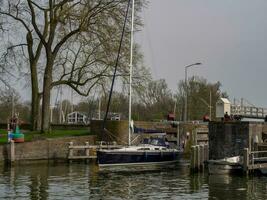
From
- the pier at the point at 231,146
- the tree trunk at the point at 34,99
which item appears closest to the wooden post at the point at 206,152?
the pier at the point at 231,146

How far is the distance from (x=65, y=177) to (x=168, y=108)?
226 feet

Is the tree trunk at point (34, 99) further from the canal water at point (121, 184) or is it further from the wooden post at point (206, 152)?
the wooden post at point (206, 152)

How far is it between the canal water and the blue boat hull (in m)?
0.63

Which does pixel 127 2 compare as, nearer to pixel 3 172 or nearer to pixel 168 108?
pixel 3 172

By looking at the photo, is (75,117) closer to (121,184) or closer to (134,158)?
(134,158)

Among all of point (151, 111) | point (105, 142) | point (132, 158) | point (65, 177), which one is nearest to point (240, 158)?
point (132, 158)

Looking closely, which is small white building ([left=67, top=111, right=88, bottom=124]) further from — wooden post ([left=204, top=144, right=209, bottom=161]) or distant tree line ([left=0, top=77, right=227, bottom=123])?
wooden post ([left=204, top=144, right=209, bottom=161])

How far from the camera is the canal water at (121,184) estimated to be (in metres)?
27.7

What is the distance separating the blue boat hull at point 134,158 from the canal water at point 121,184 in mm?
632

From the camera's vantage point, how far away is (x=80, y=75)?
54.2m

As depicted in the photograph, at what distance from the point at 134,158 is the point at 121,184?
29.3ft

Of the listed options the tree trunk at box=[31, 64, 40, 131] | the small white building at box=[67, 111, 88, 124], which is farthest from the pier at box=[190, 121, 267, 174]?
the small white building at box=[67, 111, 88, 124]

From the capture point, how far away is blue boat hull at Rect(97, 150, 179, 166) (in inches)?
1572

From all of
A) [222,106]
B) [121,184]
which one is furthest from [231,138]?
[222,106]
